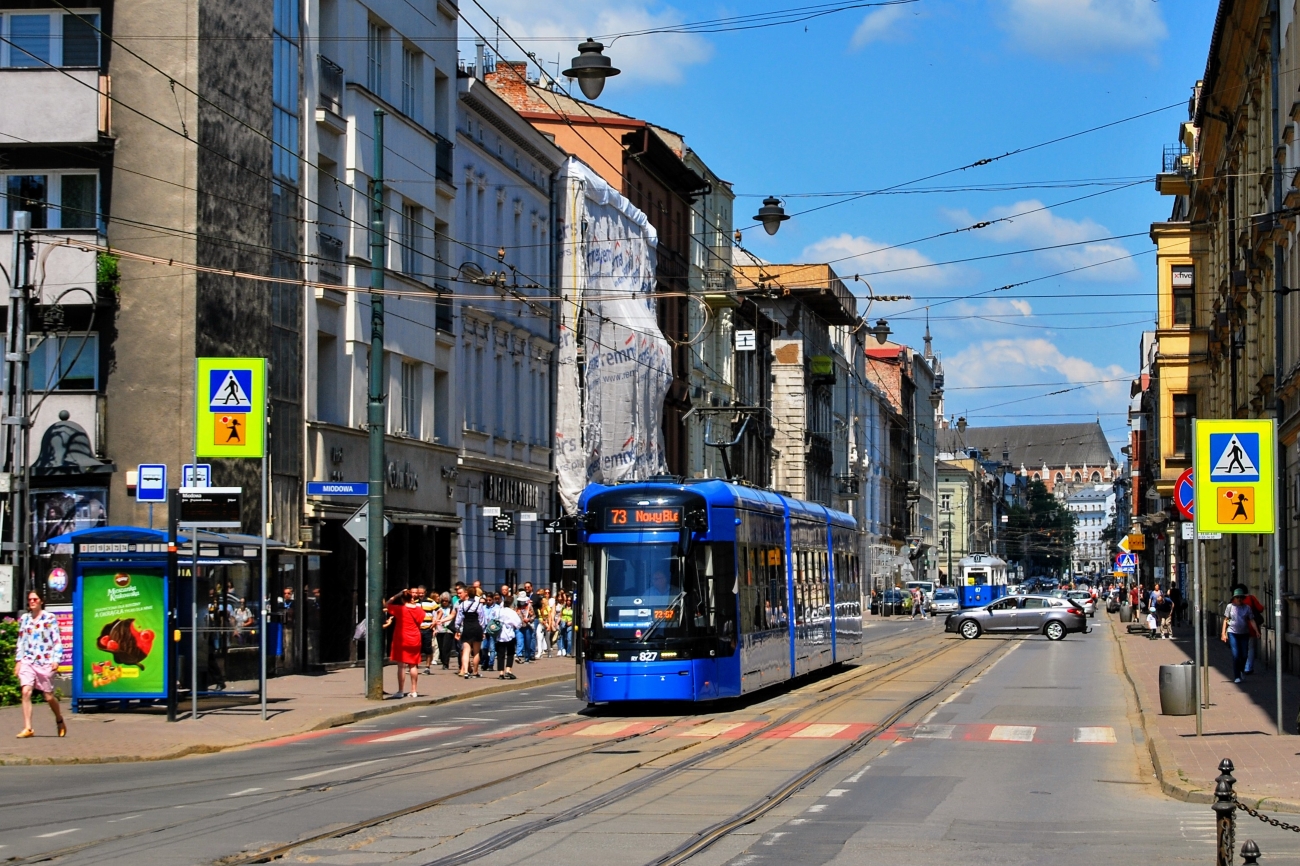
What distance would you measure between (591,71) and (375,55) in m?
14.4

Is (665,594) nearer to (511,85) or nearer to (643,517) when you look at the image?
(643,517)

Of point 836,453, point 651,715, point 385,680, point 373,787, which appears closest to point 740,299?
point 836,453

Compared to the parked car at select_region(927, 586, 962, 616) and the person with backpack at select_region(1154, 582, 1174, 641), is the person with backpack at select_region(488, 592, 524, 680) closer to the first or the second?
the person with backpack at select_region(1154, 582, 1174, 641)

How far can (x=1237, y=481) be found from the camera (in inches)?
767

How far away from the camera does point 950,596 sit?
3976 inches

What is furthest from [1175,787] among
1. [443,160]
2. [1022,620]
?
[1022,620]

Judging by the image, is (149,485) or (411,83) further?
(411,83)

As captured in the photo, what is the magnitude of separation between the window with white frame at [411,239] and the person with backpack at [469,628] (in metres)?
8.44

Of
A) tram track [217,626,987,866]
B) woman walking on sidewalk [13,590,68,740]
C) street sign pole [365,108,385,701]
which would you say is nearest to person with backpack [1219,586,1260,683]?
tram track [217,626,987,866]

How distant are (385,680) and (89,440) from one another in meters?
6.75

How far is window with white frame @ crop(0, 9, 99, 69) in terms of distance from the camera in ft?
99.6

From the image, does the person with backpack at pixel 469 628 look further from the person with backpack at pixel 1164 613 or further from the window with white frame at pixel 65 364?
the person with backpack at pixel 1164 613

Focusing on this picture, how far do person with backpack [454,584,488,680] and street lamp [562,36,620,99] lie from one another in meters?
11.3

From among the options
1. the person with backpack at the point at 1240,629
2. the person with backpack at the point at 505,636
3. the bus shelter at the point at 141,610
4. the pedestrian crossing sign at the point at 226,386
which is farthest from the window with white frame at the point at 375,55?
the person with backpack at the point at 1240,629
